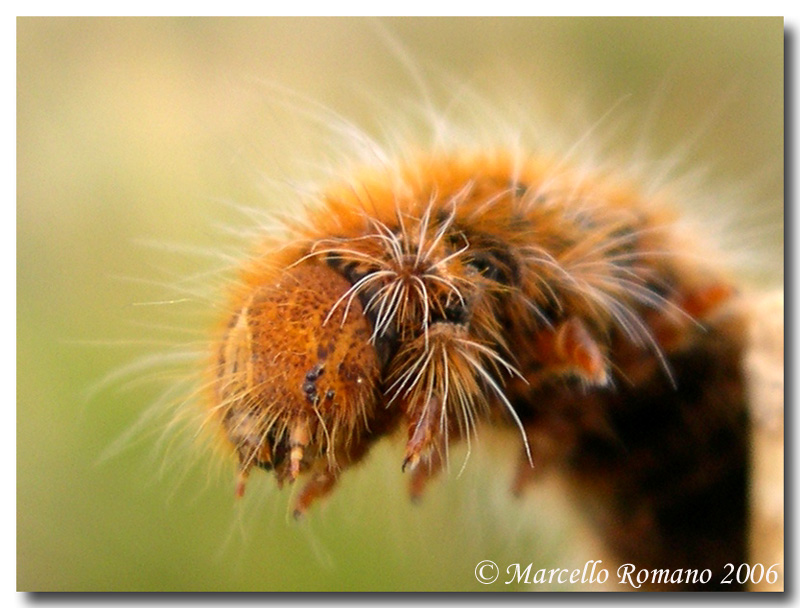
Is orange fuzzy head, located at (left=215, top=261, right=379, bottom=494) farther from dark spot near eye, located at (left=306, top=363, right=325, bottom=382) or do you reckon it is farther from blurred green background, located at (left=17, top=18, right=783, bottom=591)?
blurred green background, located at (left=17, top=18, right=783, bottom=591)

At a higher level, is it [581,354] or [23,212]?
[23,212]

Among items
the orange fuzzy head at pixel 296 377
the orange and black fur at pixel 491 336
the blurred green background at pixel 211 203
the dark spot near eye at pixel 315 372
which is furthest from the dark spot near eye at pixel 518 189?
the blurred green background at pixel 211 203

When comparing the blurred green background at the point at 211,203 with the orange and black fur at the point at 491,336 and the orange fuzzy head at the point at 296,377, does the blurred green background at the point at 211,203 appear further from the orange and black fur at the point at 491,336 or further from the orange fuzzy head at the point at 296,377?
the orange fuzzy head at the point at 296,377

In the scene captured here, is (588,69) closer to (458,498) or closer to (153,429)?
(458,498)

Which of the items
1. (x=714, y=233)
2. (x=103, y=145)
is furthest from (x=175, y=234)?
(x=714, y=233)

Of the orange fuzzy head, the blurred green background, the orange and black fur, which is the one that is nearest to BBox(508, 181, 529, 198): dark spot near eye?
the orange and black fur

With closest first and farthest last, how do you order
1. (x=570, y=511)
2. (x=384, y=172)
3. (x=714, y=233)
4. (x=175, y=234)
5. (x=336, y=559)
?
(x=384, y=172), (x=714, y=233), (x=570, y=511), (x=336, y=559), (x=175, y=234)
